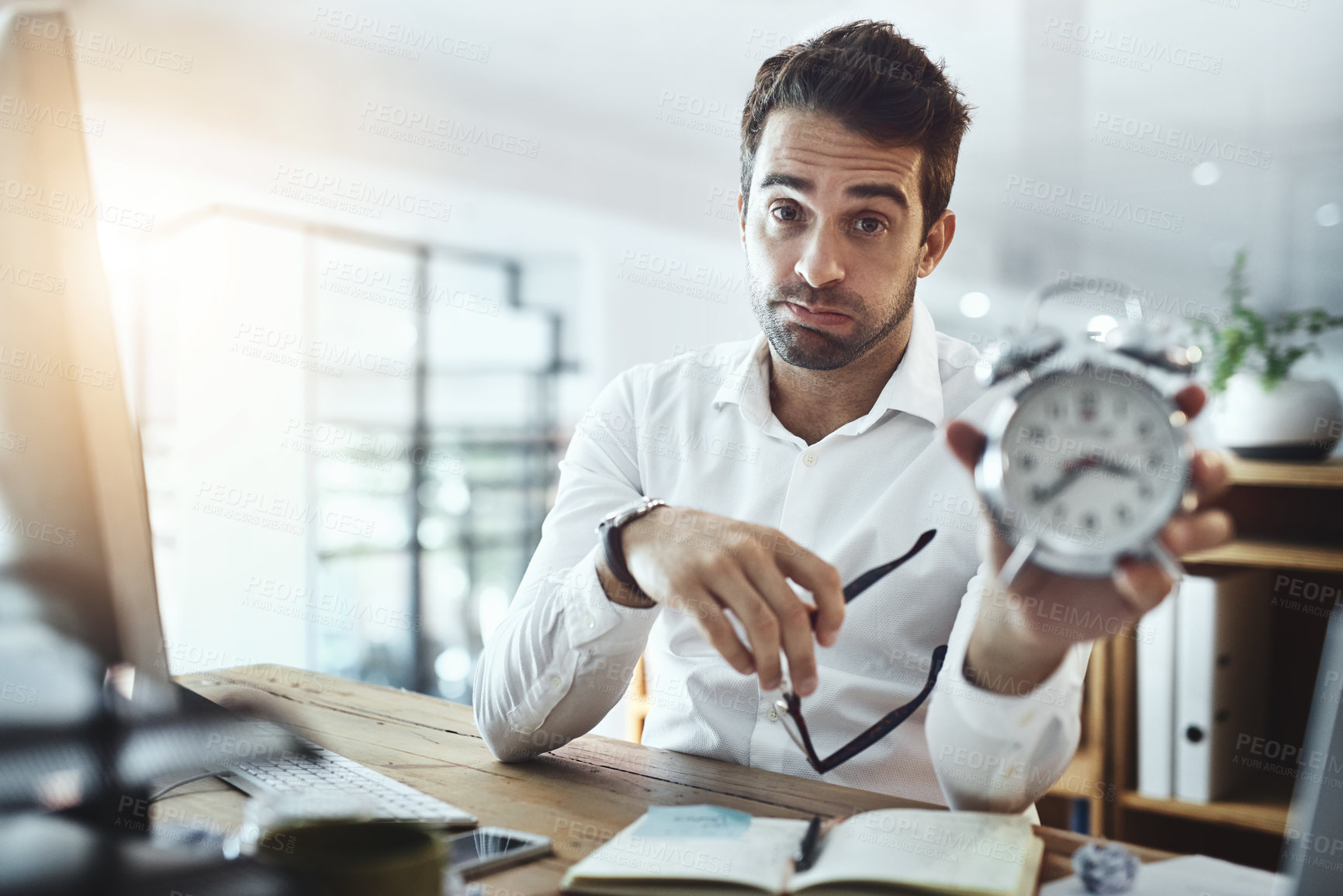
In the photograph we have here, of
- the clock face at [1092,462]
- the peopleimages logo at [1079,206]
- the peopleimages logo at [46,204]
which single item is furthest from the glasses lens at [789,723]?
the peopleimages logo at [1079,206]

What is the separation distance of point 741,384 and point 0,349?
121 cm

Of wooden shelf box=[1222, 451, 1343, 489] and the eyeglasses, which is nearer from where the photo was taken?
the eyeglasses

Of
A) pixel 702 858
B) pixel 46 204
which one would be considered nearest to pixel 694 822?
pixel 702 858

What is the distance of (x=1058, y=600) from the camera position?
90cm

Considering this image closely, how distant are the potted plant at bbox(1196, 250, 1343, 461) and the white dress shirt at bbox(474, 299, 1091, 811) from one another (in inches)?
40.8

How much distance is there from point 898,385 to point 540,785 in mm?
848

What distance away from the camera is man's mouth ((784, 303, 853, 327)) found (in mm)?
1526

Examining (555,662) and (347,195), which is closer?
(555,662)

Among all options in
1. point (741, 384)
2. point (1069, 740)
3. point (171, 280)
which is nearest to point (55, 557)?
point (1069, 740)

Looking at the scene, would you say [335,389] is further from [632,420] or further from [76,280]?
[76,280]

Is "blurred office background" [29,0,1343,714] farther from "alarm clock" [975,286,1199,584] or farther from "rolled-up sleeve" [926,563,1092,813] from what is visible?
"alarm clock" [975,286,1199,584]

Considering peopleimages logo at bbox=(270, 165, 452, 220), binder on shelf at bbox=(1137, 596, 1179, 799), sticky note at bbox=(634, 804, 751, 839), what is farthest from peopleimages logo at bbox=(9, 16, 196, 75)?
binder on shelf at bbox=(1137, 596, 1179, 799)

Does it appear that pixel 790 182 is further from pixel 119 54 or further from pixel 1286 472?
pixel 119 54

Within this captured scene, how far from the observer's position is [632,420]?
5.61 ft
